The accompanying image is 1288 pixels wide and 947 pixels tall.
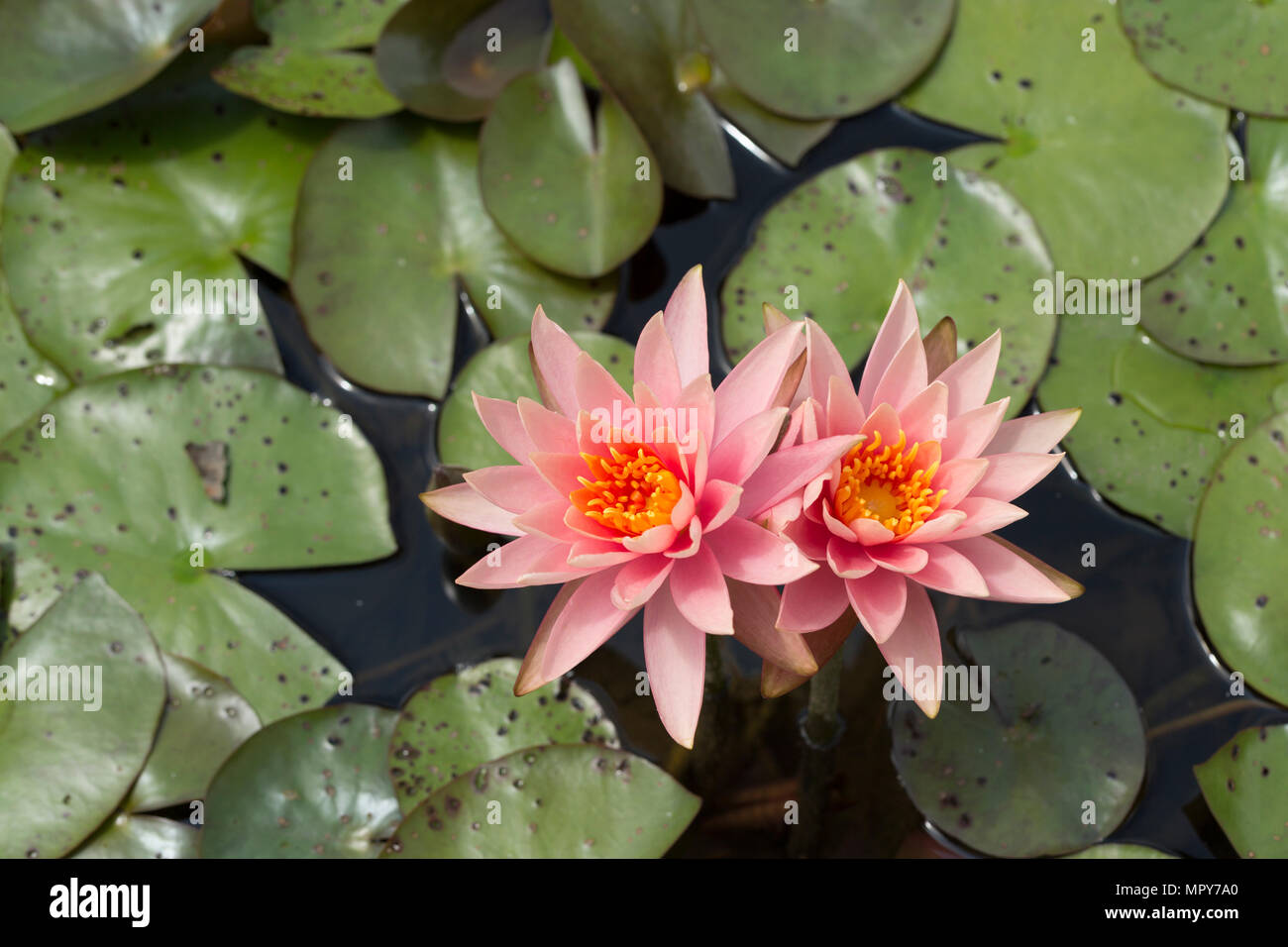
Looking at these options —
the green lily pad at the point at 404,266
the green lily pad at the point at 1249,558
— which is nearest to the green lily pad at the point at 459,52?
the green lily pad at the point at 404,266

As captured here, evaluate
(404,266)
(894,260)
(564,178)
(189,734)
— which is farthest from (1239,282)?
(189,734)

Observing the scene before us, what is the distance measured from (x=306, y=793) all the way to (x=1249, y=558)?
252 centimetres

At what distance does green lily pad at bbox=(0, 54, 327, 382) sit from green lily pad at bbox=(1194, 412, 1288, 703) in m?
2.75

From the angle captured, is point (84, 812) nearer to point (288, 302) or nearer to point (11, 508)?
point (11, 508)

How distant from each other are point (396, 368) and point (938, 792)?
1921 mm

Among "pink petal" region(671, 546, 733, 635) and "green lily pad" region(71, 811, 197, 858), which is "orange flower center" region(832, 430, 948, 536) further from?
"green lily pad" region(71, 811, 197, 858)

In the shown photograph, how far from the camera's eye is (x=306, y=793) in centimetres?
227

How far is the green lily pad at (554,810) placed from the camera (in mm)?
→ 2084

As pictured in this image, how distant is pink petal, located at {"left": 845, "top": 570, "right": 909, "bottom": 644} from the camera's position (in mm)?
1585

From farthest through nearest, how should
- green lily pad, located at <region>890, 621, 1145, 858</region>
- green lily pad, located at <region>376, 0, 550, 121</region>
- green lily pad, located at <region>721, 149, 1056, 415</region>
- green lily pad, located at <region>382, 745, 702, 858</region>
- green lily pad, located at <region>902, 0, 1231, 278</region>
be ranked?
green lily pad, located at <region>376, 0, 550, 121</region> < green lily pad, located at <region>902, 0, 1231, 278</region> < green lily pad, located at <region>721, 149, 1056, 415</region> < green lily pad, located at <region>890, 621, 1145, 858</region> < green lily pad, located at <region>382, 745, 702, 858</region>

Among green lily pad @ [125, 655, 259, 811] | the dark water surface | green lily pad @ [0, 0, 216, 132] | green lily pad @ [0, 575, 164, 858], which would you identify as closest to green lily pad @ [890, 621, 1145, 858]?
the dark water surface

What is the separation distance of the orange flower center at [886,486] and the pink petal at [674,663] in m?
0.36

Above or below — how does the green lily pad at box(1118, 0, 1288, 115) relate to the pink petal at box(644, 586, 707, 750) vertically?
above
